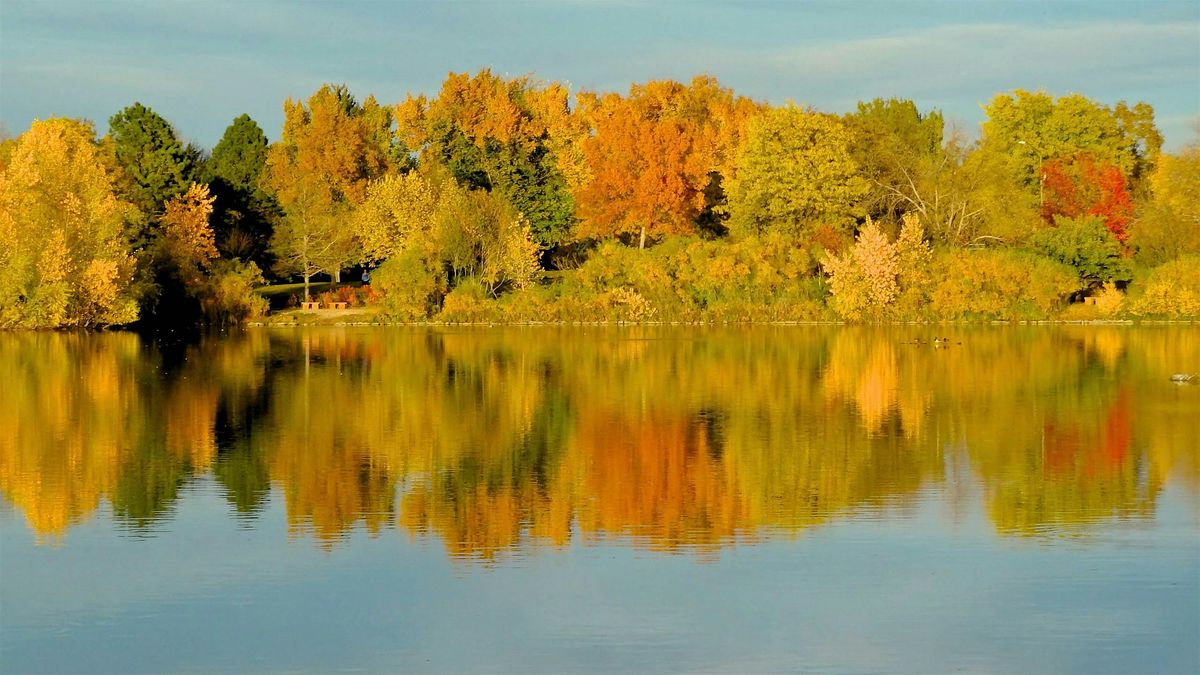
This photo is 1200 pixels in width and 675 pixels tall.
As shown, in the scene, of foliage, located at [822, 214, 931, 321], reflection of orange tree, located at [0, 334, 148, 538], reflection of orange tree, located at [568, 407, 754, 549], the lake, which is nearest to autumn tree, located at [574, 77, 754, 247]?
foliage, located at [822, 214, 931, 321]

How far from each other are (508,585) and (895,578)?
3333 mm

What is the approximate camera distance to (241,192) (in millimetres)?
73812

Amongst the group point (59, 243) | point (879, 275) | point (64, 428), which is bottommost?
point (64, 428)

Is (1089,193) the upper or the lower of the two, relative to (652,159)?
lower

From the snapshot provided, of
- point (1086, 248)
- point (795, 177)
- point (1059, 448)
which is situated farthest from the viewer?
point (795, 177)

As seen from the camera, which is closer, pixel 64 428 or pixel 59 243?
pixel 64 428

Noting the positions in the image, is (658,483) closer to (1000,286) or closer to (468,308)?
(1000,286)

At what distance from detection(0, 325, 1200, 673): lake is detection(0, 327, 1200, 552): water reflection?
0.30ft

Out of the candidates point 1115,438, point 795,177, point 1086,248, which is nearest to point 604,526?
point 1115,438

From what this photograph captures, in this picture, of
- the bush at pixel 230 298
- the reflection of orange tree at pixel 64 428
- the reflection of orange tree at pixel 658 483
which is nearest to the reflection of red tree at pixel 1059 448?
the reflection of orange tree at pixel 658 483

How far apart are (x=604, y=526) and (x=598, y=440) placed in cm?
689

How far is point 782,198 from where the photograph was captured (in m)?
66.4

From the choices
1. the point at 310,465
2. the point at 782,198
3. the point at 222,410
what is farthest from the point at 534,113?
the point at 310,465

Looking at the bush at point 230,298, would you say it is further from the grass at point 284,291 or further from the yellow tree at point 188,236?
the grass at point 284,291
